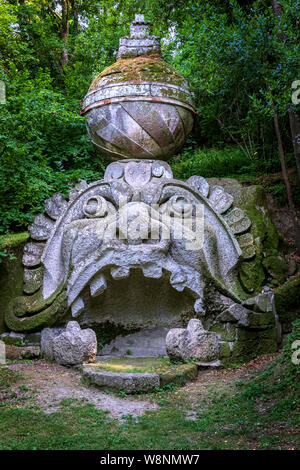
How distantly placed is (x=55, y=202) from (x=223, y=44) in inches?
98.8

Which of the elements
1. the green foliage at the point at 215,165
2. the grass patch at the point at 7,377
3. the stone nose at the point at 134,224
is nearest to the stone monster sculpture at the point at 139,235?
the stone nose at the point at 134,224

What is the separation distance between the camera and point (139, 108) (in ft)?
18.2

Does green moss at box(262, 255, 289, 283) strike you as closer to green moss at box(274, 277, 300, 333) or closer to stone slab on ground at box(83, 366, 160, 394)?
green moss at box(274, 277, 300, 333)

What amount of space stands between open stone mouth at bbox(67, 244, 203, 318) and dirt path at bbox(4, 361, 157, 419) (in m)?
0.75

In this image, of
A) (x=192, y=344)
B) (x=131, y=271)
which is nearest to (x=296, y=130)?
(x=131, y=271)

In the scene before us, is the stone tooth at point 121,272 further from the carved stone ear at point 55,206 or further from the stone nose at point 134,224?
the carved stone ear at point 55,206

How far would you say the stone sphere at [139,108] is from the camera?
555cm

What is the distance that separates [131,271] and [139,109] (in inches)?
70.9

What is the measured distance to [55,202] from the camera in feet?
19.2

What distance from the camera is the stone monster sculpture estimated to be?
16.3 feet

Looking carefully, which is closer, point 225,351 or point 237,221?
point 225,351

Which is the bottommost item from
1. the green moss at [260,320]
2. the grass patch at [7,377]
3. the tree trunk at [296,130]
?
the grass patch at [7,377]

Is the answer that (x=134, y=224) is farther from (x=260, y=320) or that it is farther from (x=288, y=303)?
(x=288, y=303)

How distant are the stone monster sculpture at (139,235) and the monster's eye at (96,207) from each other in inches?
0.6
